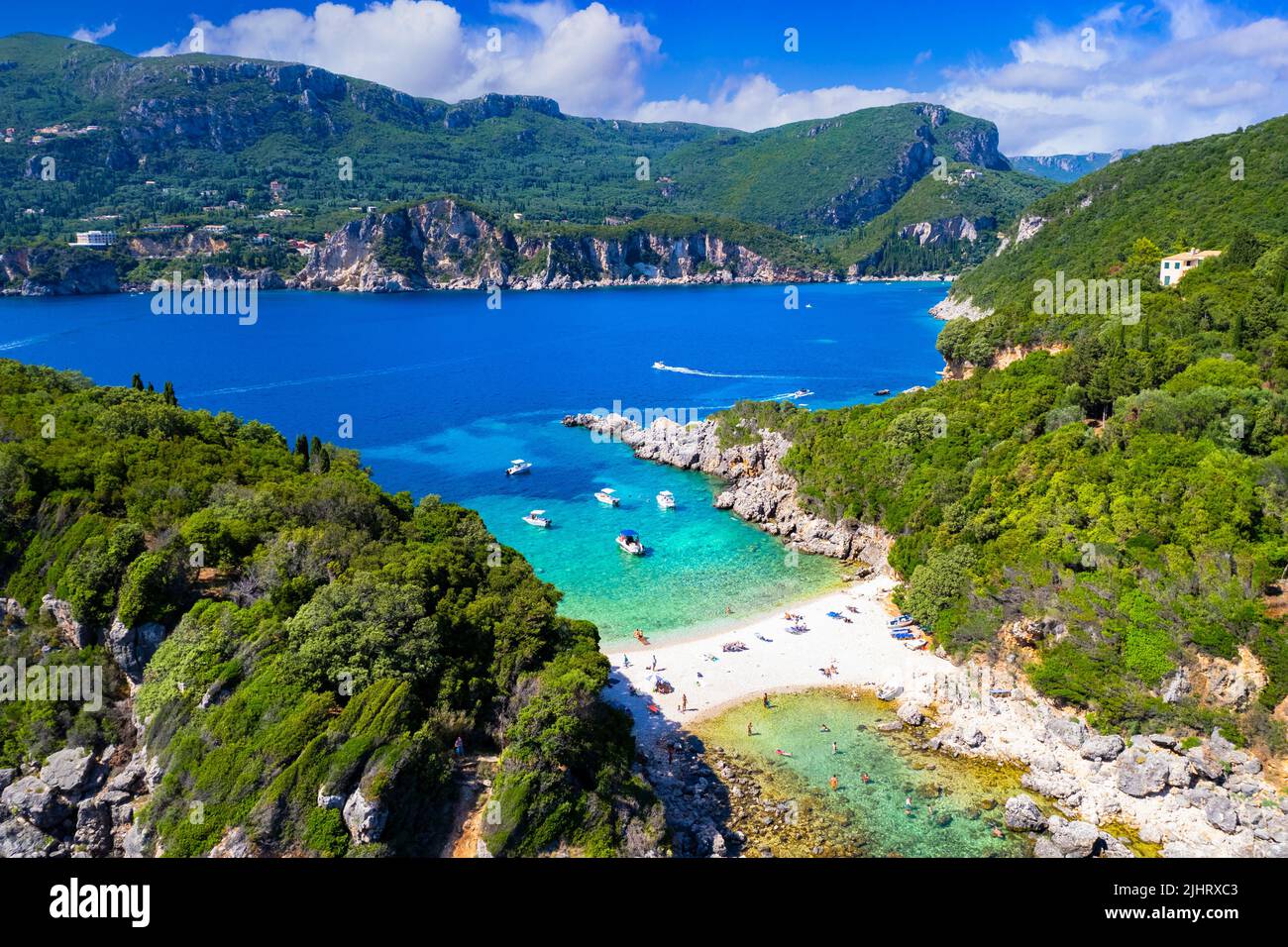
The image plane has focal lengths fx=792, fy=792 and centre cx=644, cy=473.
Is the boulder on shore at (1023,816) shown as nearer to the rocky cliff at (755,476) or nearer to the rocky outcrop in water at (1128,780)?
the rocky outcrop in water at (1128,780)

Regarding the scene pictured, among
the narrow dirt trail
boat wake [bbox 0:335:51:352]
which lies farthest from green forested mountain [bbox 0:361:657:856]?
boat wake [bbox 0:335:51:352]

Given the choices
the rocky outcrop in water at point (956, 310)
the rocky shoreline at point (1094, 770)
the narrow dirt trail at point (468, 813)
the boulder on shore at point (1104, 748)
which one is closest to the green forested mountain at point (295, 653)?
the narrow dirt trail at point (468, 813)

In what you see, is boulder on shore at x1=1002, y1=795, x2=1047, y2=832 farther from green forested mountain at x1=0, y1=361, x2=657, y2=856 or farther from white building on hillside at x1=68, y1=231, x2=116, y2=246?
white building on hillside at x1=68, y1=231, x2=116, y2=246

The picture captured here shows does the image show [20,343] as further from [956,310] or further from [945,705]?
[956,310]

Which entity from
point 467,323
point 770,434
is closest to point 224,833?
point 770,434

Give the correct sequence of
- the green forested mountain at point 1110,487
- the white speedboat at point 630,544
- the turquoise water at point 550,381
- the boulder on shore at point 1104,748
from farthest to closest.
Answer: the white speedboat at point 630,544 < the turquoise water at point 550,381 < the green forested mountain at point 1110,487 < the boulder on shore at point 1104,748

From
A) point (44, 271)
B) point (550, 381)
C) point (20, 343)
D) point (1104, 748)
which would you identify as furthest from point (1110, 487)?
point (44, 271)

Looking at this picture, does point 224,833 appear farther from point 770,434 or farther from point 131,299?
point 131,299
